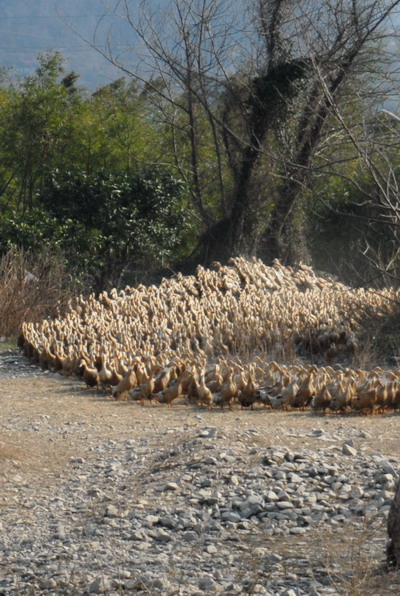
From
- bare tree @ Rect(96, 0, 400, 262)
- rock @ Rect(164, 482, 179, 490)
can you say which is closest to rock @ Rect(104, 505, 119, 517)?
rock @ Rect(164, 482, 179, 490)

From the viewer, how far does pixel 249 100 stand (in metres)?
18.2

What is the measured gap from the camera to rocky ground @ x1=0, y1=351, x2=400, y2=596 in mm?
3941

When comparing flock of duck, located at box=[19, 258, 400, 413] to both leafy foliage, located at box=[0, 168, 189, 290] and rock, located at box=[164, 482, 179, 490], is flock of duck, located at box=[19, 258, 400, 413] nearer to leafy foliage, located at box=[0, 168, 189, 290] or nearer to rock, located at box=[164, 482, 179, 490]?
leafy foliage, located at box=[0, 168, 189, 290]

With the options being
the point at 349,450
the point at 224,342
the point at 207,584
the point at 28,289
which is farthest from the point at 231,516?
the point at 28,289

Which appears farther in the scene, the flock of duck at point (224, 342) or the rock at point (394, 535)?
the flock of duck at point (224, 342)

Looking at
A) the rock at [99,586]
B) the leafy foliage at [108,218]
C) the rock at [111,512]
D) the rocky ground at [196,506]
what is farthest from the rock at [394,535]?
the leafy foliage at [108,218]

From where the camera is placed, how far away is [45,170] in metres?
18.2

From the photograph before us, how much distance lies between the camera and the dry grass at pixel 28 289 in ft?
40.8

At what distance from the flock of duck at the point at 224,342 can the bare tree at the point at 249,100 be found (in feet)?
11.9

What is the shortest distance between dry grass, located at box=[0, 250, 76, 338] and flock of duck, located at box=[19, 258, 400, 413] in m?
0.49

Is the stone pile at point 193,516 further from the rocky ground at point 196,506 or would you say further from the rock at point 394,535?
the rock at point 394,535

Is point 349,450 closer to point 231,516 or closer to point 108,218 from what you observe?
point 231,516

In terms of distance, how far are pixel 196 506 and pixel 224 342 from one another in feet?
20.5

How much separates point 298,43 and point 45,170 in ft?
17.7
